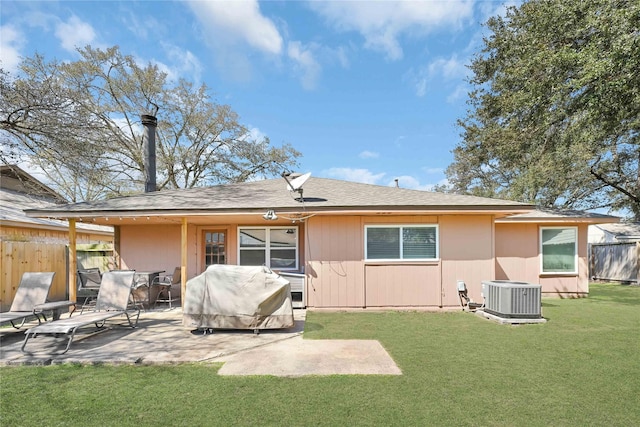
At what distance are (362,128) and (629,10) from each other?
15.0 meters

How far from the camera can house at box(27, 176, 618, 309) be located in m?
7.94

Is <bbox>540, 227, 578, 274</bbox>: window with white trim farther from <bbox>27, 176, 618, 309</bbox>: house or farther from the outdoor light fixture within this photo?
the outdoor light fixture

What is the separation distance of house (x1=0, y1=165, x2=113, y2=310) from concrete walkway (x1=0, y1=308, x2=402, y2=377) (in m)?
3.08

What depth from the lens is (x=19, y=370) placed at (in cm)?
432

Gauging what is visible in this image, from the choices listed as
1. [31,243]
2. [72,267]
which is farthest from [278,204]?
[31,243]

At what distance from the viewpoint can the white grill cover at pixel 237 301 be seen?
19.9 feet

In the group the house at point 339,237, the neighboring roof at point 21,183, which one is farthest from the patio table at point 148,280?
the neighboring roof at point 21,183

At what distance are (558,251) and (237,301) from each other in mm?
9691

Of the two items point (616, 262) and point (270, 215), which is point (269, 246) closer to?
point (270, 215)

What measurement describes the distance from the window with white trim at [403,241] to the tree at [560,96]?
186 inches

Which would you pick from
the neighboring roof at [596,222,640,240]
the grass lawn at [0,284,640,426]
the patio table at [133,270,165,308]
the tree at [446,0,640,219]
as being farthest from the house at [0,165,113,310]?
the neighboring roof at [596,222,640,240]

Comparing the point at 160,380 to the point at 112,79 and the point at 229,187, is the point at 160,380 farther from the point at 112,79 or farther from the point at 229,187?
the point at 112,79

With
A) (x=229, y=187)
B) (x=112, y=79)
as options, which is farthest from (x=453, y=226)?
(x=112, y=79)

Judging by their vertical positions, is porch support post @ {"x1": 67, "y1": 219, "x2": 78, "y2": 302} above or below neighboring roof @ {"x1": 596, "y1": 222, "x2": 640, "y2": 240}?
below
